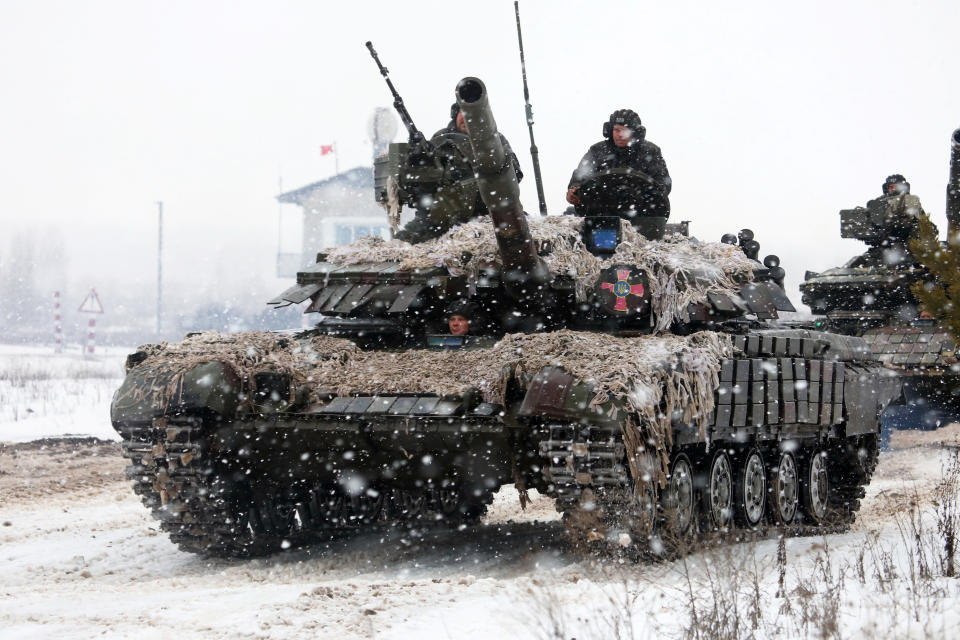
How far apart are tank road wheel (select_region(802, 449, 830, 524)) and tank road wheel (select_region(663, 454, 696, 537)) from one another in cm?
227

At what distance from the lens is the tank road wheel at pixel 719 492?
879 cm

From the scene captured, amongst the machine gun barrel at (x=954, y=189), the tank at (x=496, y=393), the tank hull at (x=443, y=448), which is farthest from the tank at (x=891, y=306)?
the tank hull at (x=443, y=448)

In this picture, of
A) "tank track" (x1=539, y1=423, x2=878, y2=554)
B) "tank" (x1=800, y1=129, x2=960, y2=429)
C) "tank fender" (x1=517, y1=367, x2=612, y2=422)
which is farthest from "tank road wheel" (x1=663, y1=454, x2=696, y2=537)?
"tank" (x1=800, y1=129, x2=960, y2=429)

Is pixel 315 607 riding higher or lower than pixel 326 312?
lower

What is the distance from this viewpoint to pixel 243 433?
8.09 metres

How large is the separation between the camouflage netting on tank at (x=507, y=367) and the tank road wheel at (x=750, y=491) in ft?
5.34

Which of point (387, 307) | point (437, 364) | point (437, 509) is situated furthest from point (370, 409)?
point (437, 509)

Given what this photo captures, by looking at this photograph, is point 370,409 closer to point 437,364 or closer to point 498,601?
point 437,364

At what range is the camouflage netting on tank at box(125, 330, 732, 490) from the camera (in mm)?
7211

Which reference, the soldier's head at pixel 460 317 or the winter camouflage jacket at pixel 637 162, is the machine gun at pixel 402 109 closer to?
the winter camouflage jacket at pixel 637 162

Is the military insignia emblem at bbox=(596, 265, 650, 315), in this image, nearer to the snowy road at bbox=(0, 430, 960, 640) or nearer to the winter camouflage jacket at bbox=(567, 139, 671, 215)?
the winter camouflage jacket at bbox=(567, 139, 671, 215)

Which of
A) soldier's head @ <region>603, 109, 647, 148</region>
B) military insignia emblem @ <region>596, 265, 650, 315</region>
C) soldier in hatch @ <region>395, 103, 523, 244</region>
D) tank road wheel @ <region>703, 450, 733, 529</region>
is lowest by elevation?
tank road wheel @ <region>703, 450, 733, 529</region>

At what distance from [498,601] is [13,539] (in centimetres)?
510

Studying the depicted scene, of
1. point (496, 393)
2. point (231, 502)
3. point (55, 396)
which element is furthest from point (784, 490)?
point (55, 396)
